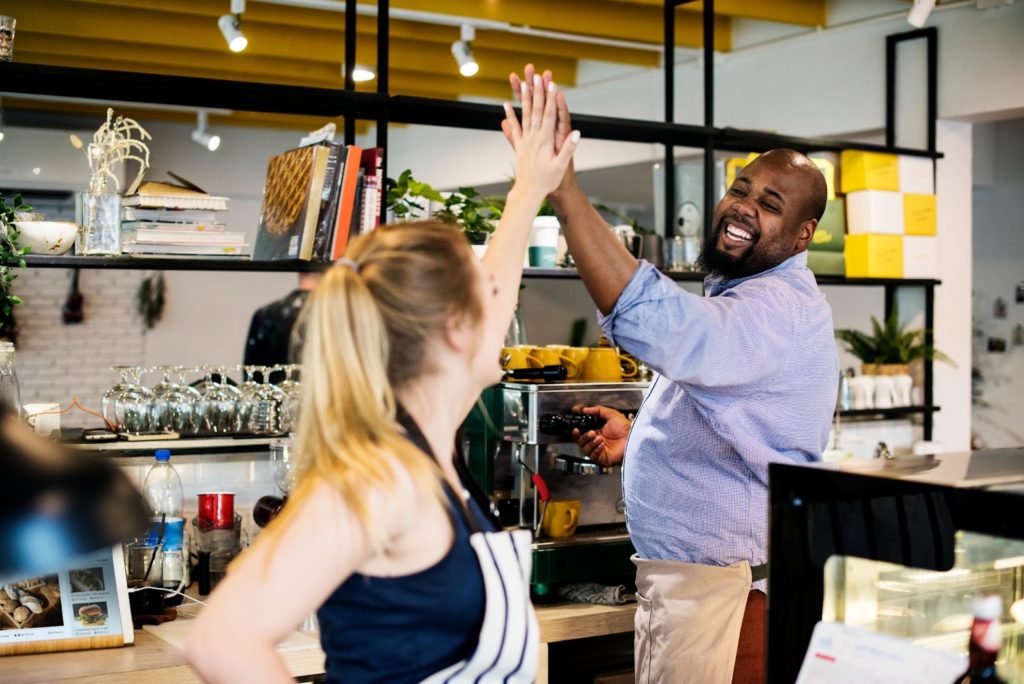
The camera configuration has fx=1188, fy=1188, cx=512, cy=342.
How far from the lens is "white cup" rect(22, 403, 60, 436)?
10.1 ft

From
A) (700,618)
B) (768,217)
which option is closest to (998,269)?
(768,217)

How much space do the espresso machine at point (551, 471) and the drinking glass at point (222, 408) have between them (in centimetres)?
68

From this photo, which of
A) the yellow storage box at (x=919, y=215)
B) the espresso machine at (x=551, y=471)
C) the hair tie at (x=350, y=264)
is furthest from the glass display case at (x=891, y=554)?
the yellow storage box at (x=919, y=215)

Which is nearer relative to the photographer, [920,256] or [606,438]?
[606,438]

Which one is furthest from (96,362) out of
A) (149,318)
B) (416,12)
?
(416,12)

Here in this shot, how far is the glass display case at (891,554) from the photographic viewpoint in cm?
145

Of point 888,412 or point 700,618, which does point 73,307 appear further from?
point 700,618

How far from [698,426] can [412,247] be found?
104 centimetres

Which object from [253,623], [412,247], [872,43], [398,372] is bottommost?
[253,623]

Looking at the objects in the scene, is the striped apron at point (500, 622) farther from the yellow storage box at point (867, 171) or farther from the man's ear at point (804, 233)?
the yellow storage box at point (867, 171)

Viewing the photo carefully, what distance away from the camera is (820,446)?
7.87ft

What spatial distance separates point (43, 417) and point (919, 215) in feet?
12.0

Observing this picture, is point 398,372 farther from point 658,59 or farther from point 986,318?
point 986,318

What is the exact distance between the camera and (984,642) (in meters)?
1.37
